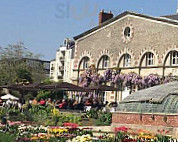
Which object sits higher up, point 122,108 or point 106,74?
point 106,74

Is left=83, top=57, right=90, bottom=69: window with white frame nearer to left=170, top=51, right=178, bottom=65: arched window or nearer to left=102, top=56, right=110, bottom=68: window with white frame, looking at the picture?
left=102, top=56, right=110, bottom=68: window with white frame

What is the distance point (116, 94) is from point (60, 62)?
4294 cm

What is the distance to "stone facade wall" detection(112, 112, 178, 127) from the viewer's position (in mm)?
22495

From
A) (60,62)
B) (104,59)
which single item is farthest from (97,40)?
(60,62)

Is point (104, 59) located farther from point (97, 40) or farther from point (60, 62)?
point (60, 62)

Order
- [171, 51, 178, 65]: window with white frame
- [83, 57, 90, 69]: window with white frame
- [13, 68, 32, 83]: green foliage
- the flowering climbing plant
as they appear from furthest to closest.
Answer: [13, 68, 32, 83]: green foliage, [83, 57, 90, 69]: window with white frame, the flowering climbing plant, [171, 51, 178, 65]: window with white frame

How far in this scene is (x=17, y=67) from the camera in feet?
207

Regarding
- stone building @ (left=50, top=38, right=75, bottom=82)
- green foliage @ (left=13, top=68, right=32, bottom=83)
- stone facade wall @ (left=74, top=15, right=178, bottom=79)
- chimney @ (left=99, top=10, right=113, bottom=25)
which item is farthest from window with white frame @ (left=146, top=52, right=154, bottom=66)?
stone building @ (left=50, top=38, right=75, bottom=82)

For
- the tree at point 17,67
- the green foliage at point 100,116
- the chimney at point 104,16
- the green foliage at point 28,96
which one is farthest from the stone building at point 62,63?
the green foliage at point 100,116

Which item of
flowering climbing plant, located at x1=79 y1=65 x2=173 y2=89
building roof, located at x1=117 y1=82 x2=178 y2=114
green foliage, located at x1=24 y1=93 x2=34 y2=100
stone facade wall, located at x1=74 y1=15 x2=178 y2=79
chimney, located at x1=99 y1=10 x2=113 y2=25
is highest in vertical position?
chimney, located at x1=99 y1=10 x2=113 y2=25

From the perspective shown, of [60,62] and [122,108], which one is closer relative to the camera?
[122,108]

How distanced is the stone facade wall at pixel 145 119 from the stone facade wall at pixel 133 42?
15564 mm

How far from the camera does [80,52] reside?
2018 inches

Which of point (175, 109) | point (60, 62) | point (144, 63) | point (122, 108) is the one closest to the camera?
point (175, 109)
